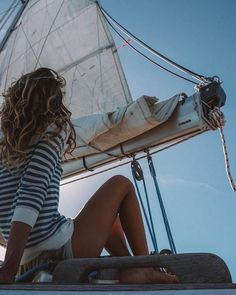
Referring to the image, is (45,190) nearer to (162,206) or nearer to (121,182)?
(121,182)

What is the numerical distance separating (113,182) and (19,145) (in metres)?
0.36

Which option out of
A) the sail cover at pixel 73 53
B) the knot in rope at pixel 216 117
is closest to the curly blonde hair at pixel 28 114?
the knot in rope at pixel 216 117

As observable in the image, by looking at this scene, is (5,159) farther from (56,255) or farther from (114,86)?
(114,86)

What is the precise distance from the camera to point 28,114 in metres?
1.42

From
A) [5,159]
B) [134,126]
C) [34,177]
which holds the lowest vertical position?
[34,177]

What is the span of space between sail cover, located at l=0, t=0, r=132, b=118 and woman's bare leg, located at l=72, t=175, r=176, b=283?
13.8 ft

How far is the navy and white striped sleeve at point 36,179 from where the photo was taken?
48.3 inches

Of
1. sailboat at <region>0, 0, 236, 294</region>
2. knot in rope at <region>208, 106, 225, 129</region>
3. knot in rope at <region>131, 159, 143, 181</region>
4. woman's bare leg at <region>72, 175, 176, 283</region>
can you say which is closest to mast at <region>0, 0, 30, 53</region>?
sailboat at <region>0, 0, 236, 294</region>

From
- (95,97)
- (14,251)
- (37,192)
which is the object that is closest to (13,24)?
(95,97)

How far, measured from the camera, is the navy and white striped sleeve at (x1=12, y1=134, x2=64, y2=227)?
1.23 m

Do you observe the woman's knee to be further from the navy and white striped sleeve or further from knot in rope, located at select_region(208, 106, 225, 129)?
knot in rope, located at select_region(208, 106, 225, 129)

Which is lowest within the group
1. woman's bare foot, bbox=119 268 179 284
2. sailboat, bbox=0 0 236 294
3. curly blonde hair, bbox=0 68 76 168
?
woman's bare foot, bbox=119 268 179 284

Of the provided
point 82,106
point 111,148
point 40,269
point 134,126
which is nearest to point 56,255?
point 40,269

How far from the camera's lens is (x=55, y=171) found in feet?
4.62
